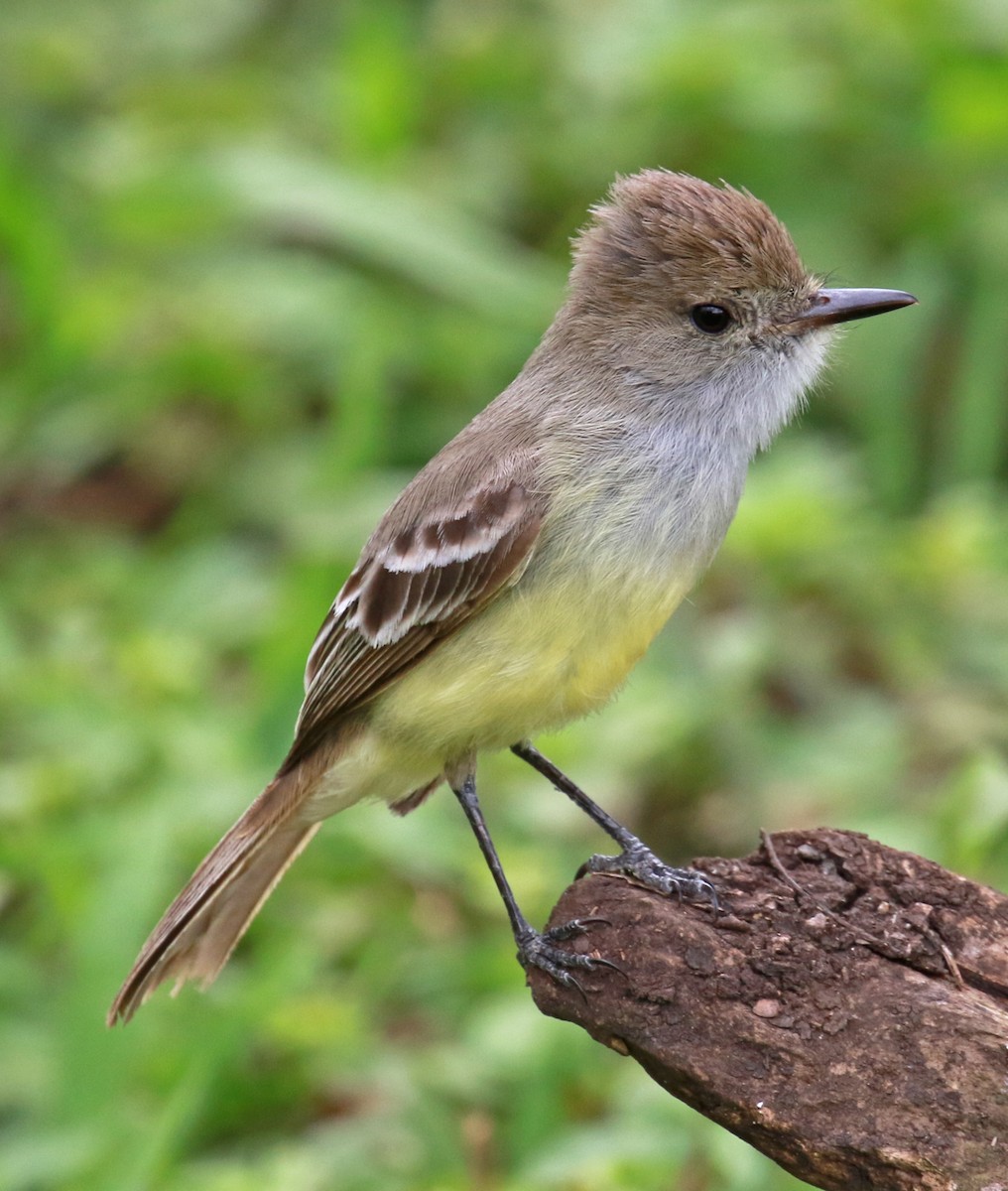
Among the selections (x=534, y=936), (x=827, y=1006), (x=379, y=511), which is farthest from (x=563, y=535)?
(x=379, y=511)

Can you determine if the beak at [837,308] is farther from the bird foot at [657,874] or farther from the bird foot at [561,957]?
the bird foot at [561,957]

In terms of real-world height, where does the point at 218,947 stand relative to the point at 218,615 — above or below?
below

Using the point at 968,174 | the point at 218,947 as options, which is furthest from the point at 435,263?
the point at 218,947

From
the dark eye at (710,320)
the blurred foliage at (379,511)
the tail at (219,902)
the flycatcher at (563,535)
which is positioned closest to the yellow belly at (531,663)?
the flycatcher at (563,535)

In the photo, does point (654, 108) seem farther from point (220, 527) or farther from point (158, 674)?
point (158, 674)

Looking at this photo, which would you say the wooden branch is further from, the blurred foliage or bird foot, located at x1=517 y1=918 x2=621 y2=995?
the blurred foliage

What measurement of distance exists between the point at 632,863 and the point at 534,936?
28 centimetres

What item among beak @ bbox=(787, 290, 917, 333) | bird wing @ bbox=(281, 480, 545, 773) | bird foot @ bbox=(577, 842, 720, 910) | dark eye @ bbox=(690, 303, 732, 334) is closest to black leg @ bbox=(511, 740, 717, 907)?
bird foot @ bbox=(577, 842, 720, 910)

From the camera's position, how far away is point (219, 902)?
4.38 m

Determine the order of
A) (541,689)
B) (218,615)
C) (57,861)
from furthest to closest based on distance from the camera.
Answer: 1. (218,615)
2. (57,861)
3. (541,689)

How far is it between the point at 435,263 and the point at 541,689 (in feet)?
11.7

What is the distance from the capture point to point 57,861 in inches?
197

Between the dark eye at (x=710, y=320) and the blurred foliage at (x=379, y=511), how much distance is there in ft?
3.77

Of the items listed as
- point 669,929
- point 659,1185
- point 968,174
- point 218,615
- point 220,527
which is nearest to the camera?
point 669,929
